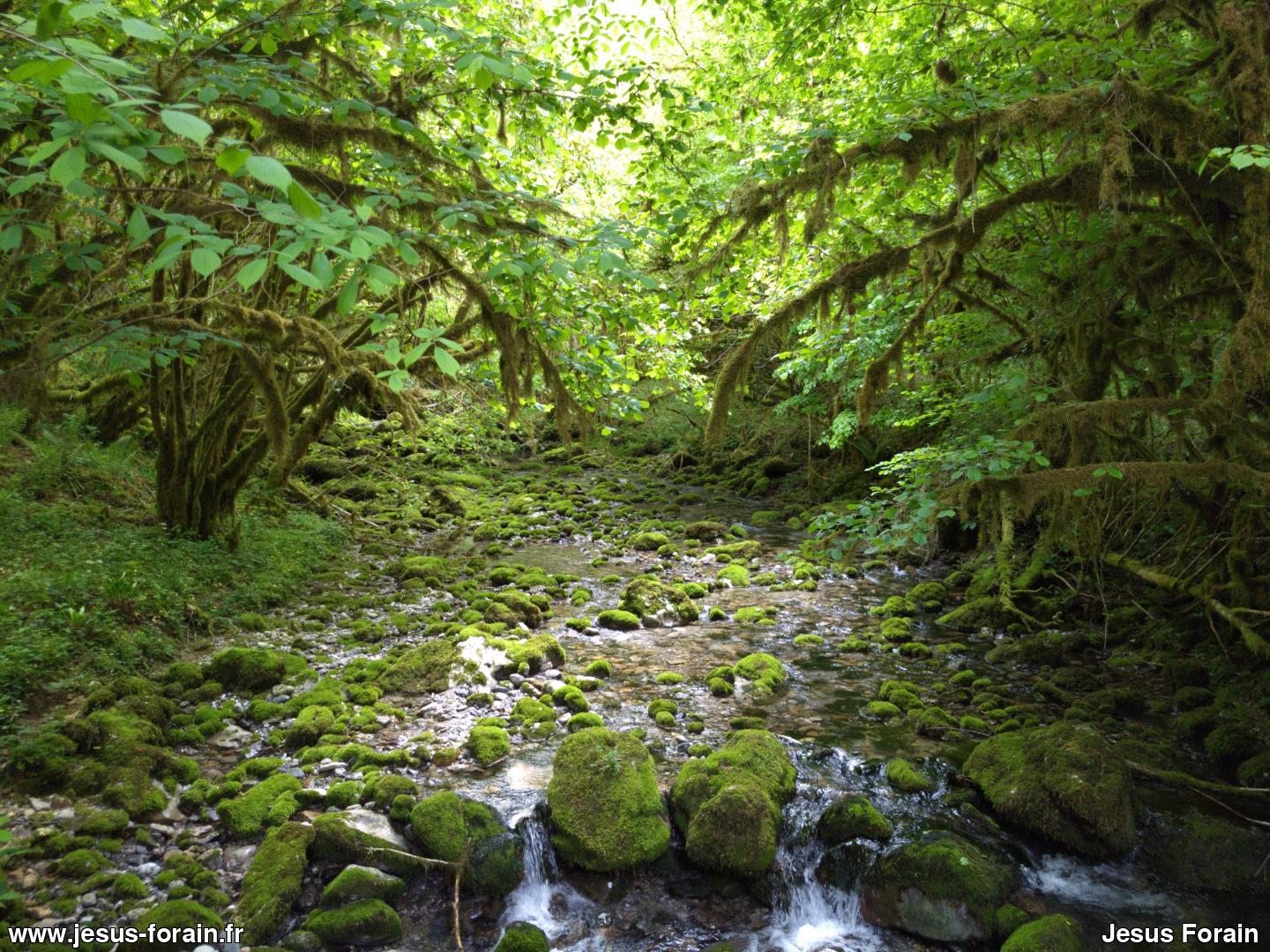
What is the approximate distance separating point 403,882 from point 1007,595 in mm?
7698

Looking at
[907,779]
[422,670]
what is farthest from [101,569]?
[907,779]

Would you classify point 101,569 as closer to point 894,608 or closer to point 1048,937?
point 1048,937

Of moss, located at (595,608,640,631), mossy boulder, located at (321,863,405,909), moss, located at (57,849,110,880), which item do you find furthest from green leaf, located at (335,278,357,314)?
moss, located at (595,608,640,631)

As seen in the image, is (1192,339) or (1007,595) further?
(1007,595)

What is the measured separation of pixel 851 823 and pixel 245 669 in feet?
17.6

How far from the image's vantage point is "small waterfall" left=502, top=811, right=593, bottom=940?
464 cm

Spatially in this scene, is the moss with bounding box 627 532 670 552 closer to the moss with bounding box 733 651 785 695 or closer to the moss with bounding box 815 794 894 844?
the moss with bounding box 733 651 785 695

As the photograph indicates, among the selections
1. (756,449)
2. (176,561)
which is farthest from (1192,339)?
(756,449)

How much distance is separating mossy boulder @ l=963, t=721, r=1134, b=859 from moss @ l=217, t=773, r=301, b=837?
519 cm

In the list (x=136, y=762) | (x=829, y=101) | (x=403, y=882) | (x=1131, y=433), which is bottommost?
(x=403, y=882)

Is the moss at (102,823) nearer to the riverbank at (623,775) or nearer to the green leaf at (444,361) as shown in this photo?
the riverbank at (623,775)

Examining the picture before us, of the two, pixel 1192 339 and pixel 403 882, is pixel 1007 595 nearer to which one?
pixel 1192 339

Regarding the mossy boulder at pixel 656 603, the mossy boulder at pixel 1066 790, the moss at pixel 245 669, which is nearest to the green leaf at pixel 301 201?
the mossy boulder at pixel 1066 790

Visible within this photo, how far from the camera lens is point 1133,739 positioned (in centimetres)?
636
